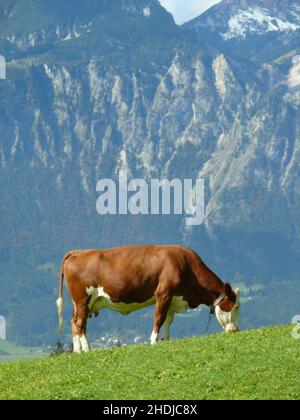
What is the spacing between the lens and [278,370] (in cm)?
4000

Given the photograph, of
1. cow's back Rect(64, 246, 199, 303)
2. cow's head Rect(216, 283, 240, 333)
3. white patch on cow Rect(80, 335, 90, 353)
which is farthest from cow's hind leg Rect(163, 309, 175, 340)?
white patch on cow Rect(80, 335, 90, 353)

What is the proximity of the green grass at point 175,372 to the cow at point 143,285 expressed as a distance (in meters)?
3.78

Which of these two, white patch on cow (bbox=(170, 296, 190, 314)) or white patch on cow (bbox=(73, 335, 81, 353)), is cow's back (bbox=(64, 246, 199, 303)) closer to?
white patch on cow (bbox=(170, 296, 190, 314))

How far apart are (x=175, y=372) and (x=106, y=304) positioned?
33.1 ft

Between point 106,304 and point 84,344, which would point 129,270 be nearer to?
point 106,304

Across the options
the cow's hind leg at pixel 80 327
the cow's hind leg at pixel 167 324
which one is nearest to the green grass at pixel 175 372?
the cow's hind leg at pixel 80 327

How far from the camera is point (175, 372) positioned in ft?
134

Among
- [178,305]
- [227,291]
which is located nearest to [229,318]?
[227,291]

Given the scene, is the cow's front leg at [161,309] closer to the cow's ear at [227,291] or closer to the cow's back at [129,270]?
the cow's back at [129,270]

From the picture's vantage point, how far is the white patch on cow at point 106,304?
50.2 metres

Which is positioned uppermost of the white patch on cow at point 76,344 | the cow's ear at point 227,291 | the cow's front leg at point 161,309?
the cow's ear at point 227,291

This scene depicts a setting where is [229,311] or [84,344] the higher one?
[229,311]
